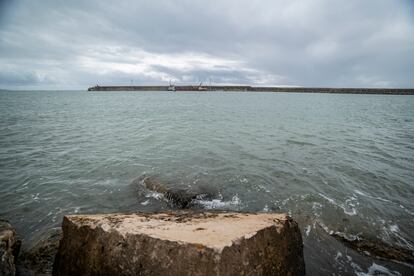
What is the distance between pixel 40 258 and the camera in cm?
432

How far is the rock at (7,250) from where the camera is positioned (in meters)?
3.29

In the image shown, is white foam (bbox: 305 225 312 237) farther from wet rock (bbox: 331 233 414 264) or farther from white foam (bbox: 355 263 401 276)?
white foam (bbox: 355 263 401 276)

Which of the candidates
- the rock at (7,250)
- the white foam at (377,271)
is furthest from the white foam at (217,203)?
the rock at (7,250)

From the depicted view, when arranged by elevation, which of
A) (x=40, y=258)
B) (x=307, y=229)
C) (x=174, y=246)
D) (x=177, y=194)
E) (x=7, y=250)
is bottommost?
(x=307, y=229)

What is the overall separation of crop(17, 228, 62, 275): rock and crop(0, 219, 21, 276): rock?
17.3 inches

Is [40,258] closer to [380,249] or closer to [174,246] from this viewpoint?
[174,246]

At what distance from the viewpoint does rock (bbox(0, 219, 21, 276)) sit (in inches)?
130

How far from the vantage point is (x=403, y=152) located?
42.3 feet

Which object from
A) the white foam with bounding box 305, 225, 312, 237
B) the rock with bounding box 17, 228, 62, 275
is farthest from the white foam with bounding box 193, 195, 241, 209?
the rock with bounding box 17, 228, 62, 275

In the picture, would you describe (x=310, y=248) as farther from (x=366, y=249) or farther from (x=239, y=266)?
(x=239, y=266)

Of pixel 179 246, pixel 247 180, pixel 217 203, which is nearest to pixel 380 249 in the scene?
pixel 217 203

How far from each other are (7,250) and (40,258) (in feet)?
3.42

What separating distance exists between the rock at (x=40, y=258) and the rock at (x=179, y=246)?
2.53ft

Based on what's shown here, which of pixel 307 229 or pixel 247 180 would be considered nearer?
pixel 307 229
